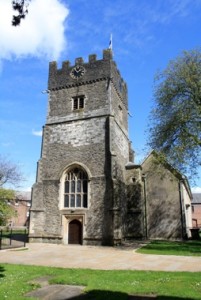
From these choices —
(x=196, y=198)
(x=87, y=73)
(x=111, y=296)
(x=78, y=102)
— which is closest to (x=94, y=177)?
(x=78, y=102)

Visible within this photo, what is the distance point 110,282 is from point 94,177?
47.1 ft

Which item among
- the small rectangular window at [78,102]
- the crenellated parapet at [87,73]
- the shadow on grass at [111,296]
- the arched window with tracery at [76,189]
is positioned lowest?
the shadow on grass at [111,296]

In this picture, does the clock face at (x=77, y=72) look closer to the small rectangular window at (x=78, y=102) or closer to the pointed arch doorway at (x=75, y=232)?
the small rectangular window at (x=78, y=102)

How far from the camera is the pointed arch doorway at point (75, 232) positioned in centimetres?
2225

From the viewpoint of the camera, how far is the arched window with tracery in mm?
22750

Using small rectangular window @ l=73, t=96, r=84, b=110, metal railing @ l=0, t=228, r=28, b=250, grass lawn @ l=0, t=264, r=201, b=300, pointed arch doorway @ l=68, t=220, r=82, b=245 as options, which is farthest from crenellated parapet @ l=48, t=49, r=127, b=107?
grass lawn @ l=0, t=264, r=201, b=300

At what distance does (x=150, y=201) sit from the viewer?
26.9 m

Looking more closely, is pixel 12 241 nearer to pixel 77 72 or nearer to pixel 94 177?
pixel 94 177

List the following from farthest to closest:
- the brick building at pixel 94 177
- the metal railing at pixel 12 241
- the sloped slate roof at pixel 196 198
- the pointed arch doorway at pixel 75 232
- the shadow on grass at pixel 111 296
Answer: the sloped slate roof at pixel 196 198 → the pointed arch doorway at pixel 75 232 → the brick building at pixel 94 177 → the metal railing at pixel 12 241 → the shadow on grass at pixel 111 296

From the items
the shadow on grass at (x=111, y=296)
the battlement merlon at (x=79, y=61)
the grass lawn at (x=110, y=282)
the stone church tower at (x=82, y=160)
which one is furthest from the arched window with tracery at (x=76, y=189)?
the shadow on grass at (x=111, y=296)

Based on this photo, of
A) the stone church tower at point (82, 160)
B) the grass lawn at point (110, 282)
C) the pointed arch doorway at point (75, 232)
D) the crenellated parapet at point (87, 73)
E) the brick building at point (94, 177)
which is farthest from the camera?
the crenellated parapet at point (87, 73)

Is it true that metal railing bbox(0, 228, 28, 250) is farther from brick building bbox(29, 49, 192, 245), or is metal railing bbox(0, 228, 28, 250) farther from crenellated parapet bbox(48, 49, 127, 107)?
crenellated parapet bbox(48, 49, 127, 107)

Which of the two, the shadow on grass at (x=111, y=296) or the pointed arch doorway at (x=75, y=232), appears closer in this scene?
the shadow on grass at (x=111, y=296)

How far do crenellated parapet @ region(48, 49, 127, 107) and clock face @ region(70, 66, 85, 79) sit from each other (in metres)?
0.11
